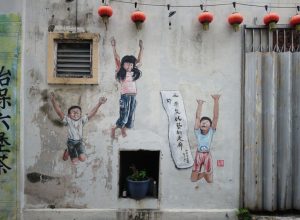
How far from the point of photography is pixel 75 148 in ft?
23.6

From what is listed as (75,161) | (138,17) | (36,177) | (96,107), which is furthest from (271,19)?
(36,177)

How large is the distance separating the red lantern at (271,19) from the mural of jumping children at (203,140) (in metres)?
1.84

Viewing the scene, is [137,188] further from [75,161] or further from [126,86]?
[126,86]

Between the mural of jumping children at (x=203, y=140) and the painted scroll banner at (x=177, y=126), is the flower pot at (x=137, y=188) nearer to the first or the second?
the painted scroll banner at (x=177, y=126)

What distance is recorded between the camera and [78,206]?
→ 7.18m

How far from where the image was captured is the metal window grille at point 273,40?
7.27m

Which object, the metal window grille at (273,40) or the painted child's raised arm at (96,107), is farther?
the metal window grille at (273,40)

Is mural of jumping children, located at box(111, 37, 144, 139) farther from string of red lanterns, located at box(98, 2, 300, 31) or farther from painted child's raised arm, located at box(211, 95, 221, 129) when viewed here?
painted child's raised arm, located at box(211, 95, 221, 129)

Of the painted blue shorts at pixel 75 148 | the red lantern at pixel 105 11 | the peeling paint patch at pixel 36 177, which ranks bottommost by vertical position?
the peeling paint patch at pixel 36 177

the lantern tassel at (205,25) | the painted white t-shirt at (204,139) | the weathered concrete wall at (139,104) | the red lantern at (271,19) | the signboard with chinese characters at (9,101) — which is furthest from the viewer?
the painted white t-shirt at (204,139)

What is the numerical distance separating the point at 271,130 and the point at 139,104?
2852mm

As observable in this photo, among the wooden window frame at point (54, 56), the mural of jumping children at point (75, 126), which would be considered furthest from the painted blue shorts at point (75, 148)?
the wooden window frame at point (54, 56)

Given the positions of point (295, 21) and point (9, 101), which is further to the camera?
point (295, 21)

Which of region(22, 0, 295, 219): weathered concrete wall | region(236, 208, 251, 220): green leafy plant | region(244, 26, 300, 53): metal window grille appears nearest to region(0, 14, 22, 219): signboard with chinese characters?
region(22, 0, 295, 219): weathered concrete wall
